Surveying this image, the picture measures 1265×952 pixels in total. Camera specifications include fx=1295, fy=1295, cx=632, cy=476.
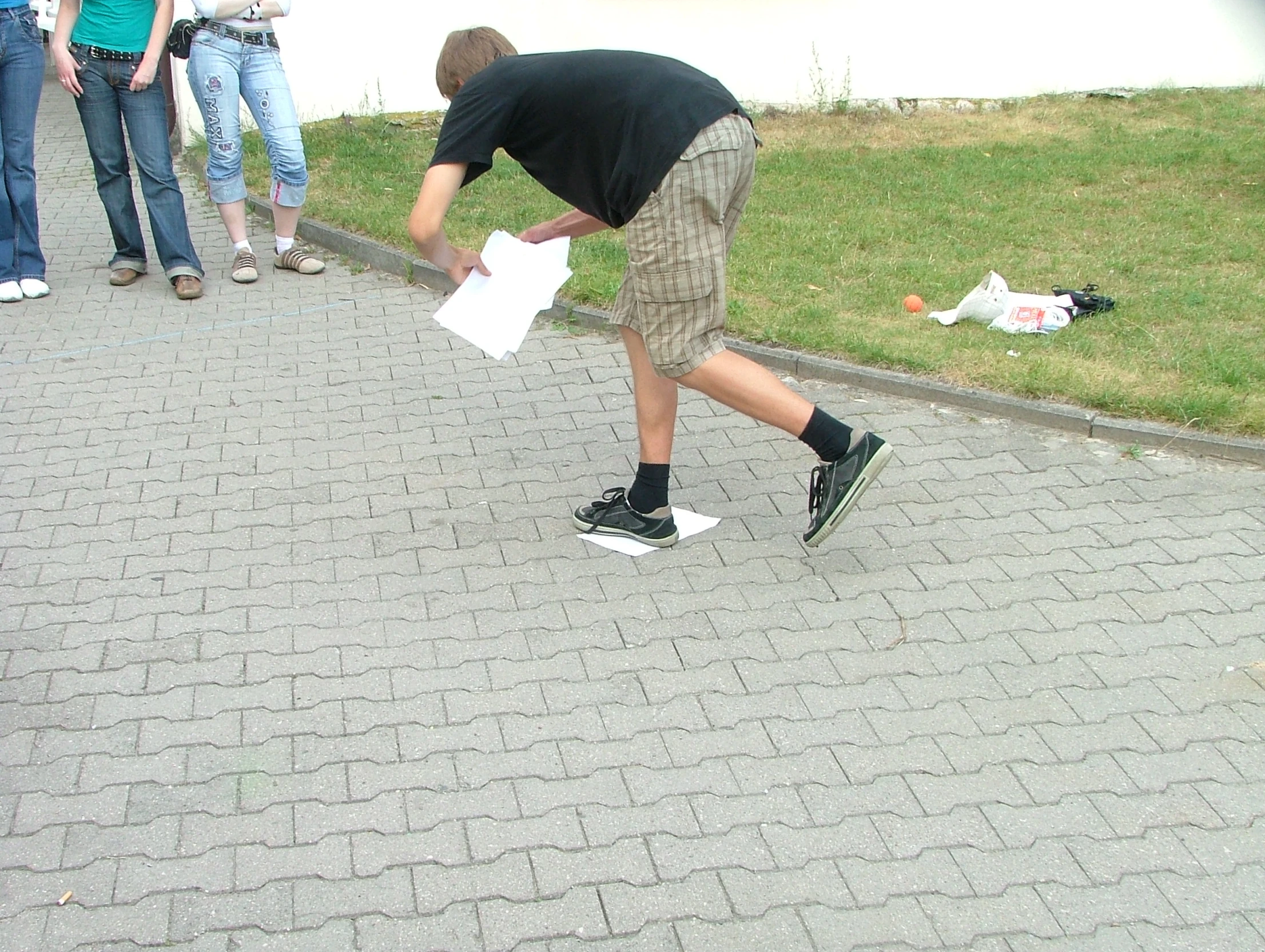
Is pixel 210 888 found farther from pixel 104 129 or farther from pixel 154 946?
pixel 104 129

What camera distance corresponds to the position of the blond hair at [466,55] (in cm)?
375

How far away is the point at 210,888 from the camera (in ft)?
9.19

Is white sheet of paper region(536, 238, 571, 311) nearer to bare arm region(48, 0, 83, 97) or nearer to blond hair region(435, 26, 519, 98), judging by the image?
blond hair region(435, 26, 519, 98)

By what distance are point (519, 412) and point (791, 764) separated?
2.46 m

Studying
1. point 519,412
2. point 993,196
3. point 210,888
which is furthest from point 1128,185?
point 210,888

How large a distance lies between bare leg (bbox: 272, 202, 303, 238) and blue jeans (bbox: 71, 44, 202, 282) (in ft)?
1.58

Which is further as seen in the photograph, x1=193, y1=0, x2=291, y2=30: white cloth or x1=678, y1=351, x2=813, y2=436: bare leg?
x1=193, y1=0, x2=291, y2=30: white cloth

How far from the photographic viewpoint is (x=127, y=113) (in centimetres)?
643

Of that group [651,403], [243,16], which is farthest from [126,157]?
[651,403]

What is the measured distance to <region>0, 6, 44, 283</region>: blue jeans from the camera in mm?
6250

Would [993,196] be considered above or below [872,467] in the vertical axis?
below

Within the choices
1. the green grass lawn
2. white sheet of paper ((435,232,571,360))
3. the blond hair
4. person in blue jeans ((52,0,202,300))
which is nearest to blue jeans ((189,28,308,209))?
person in blue jeans ((52,0,202,300))

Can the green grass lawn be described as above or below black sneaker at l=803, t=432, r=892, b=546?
below

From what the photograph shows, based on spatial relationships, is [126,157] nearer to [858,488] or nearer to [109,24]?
[109,24]
